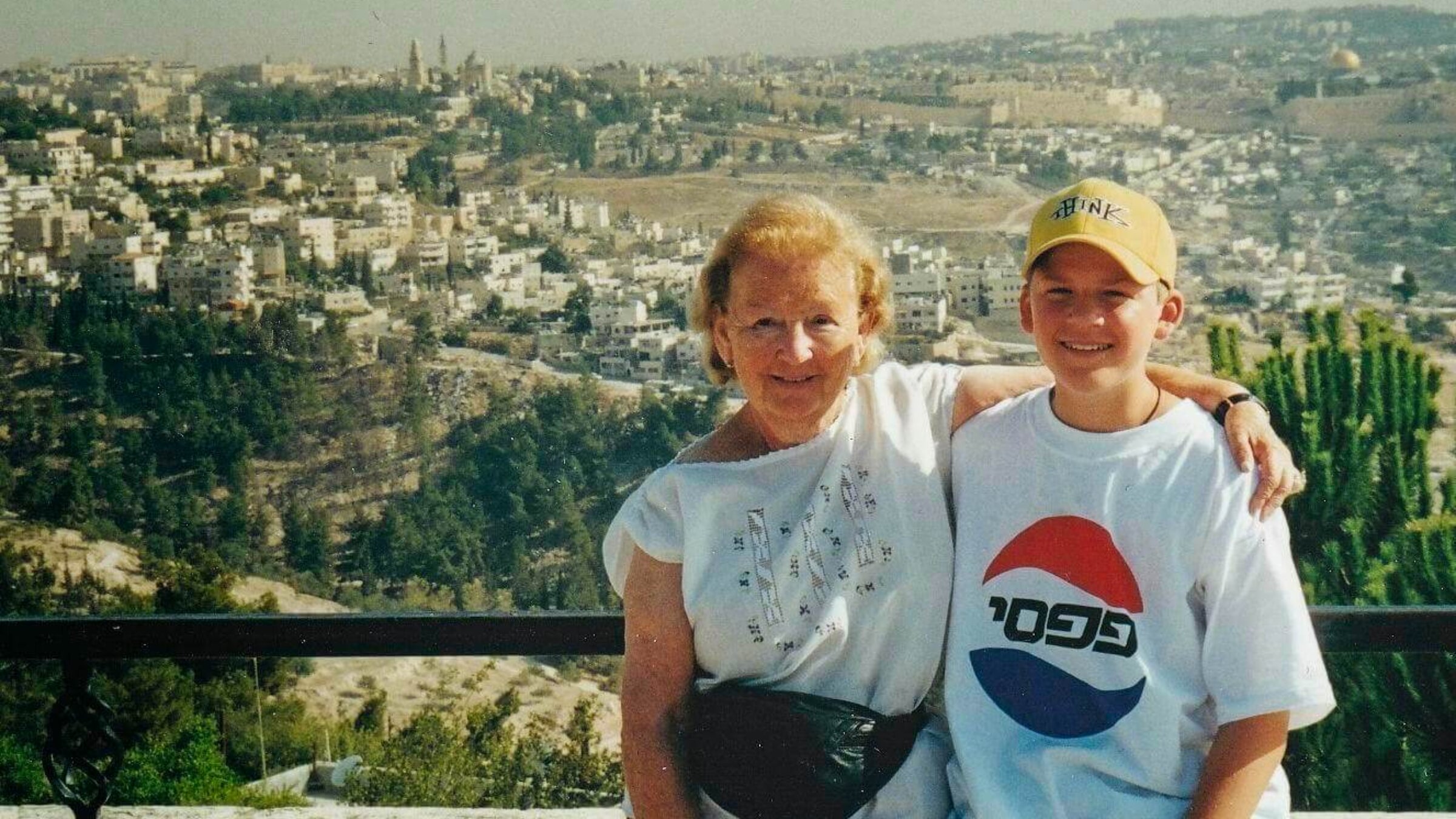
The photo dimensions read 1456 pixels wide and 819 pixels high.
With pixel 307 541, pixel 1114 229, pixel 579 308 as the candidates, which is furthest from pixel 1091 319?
pixel 579 308

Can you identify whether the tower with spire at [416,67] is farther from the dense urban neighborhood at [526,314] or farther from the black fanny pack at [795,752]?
the black fanny pack at [795,752]

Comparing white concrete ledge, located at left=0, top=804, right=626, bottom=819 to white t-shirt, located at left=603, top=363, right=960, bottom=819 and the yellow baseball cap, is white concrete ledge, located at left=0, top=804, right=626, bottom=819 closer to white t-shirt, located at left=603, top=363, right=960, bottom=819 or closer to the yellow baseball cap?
white t-shirt, located at left=603, top=363, right=960, bottom=819

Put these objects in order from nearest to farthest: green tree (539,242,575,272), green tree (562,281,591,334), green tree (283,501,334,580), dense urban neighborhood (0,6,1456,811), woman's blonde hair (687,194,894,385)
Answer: woman's blonde hair (687,194,894,385) < dense urban neighborhood (0,6,1456,811) < green tree (283,501,334,580) < green tree (562,281,591,334) < green tree (539,242,575,272)

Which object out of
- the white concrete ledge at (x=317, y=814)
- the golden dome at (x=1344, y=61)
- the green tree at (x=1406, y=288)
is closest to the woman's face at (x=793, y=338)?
the white concrete ledge at (x=317, y=814)

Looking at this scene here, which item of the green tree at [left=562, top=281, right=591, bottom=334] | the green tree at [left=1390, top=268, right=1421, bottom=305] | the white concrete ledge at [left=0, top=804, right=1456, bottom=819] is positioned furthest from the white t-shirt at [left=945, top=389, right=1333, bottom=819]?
the green tree at [left=1390, top=268, right=1421, bottom=305]

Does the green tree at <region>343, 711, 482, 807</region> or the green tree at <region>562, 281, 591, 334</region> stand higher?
the green tree at <region>343, 711, 482, 807</region>

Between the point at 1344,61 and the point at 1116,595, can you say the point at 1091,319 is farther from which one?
the point at 1344,61
